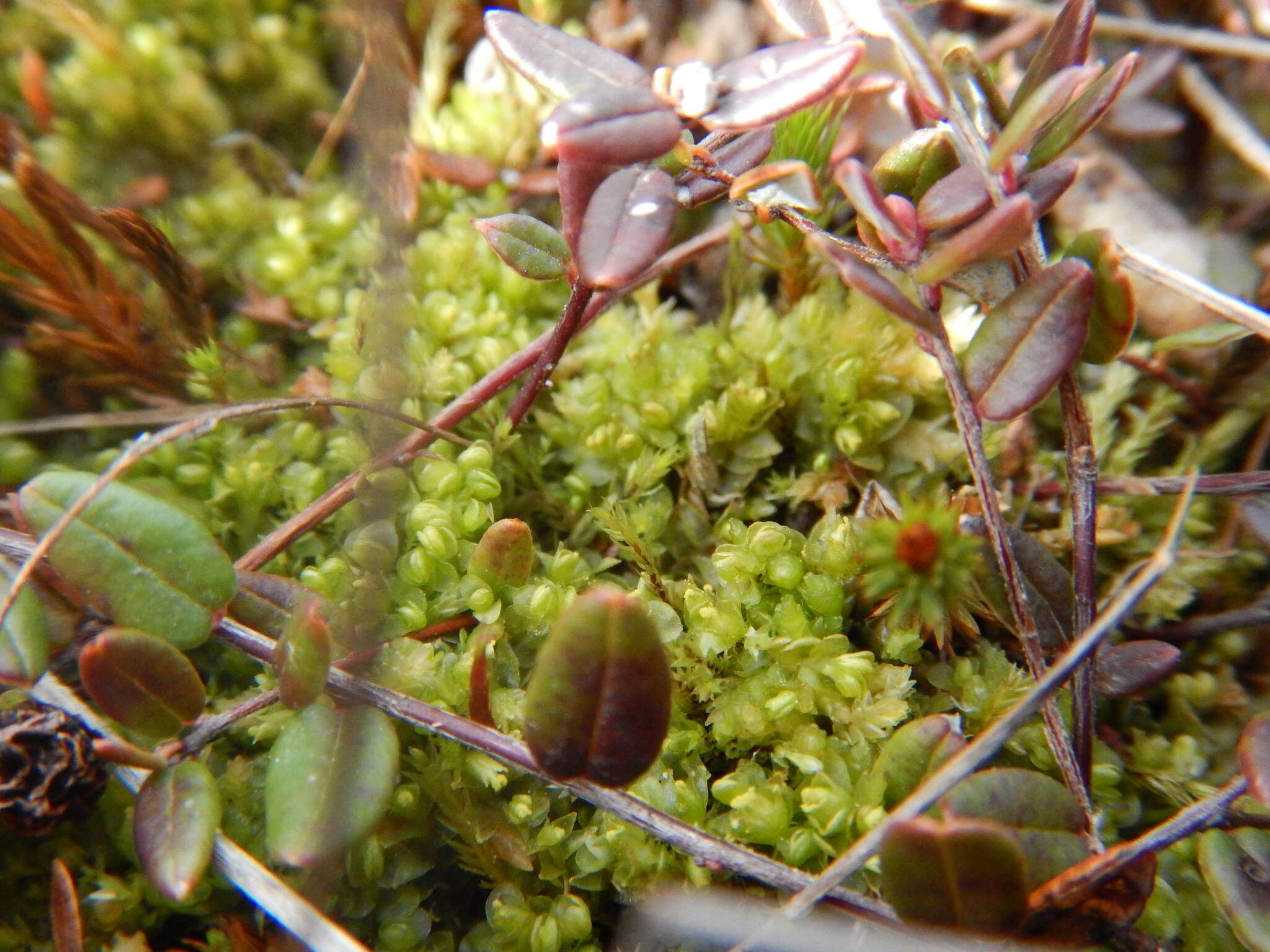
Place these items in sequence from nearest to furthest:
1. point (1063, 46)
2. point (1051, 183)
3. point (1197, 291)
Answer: point (1051, 183) → point (1063, 46) → point (1197, 291)

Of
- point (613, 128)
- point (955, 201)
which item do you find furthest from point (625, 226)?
point (955, 201)

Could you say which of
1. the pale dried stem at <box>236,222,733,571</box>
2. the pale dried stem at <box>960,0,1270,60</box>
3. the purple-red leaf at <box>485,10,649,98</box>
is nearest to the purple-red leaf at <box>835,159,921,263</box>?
the purple-red leaf at <box>485,10,649,98</box>

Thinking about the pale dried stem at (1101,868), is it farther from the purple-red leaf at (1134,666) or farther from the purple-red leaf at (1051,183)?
the purple-red leaf at (1051,183)

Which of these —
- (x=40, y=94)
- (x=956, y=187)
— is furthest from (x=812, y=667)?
(x=40, y=94)

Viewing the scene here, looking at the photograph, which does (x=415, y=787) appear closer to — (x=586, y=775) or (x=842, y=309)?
(x=586, y=775)

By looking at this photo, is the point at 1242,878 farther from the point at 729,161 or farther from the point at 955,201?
the point at 729,161
